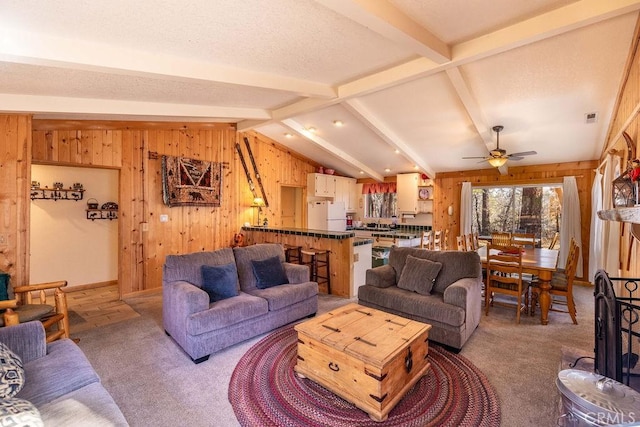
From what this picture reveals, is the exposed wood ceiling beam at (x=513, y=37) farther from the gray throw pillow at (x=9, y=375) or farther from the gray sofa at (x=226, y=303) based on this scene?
the gray throw pillow at (x=9, y=375)

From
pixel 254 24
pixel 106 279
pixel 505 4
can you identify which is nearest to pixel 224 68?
pixel 254 24

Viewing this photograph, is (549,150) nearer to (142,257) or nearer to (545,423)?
(545,423)

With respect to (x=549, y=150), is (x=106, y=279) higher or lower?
lower

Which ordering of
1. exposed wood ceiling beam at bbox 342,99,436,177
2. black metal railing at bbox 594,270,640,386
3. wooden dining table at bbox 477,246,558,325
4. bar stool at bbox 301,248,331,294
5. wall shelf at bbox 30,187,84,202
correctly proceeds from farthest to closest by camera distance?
bar stool at bbox 301,248,331,294, wall shelf at bbox 30,187,84,202, exposed wood ceiling beam at bbox 342,99,436,177, wooden dining table at bbox 477,246,558,325, black metal railing at bbox 594,270,640,386

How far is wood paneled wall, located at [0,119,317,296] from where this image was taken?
315 cm

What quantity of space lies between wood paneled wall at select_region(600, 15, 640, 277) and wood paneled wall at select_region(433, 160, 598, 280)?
2.28m

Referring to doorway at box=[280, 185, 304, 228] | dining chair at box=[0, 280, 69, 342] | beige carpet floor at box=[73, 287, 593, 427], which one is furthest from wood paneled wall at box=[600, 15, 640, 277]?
doorway at box=[280, 185, 304, 228]

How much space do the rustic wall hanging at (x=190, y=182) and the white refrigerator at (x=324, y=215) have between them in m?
2.55

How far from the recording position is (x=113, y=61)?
2.40m

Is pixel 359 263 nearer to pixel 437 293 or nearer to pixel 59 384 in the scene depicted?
pixel 437 293

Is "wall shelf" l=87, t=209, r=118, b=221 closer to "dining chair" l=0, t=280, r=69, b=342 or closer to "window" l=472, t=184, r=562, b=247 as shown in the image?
"dining chair" l=0, t=280, r=69, b=342

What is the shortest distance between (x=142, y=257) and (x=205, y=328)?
297cm

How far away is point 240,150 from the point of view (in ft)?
20.4

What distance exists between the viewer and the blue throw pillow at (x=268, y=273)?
3574 millimetres
